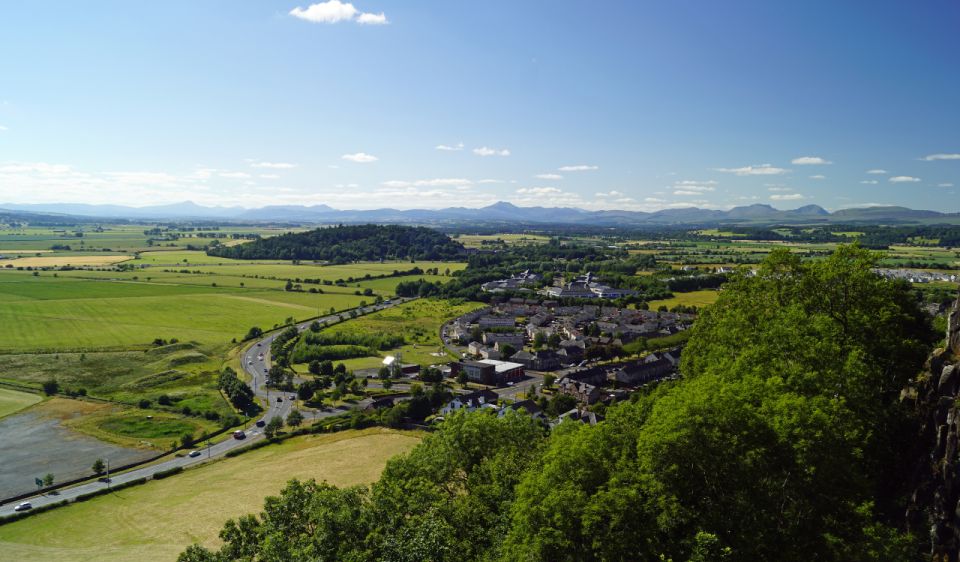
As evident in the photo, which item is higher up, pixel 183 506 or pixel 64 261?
pixel 64 261

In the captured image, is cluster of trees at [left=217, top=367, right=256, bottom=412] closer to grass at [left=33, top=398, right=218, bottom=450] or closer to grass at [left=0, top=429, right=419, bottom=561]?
grass at [left=33, top=398, right=218, bottom=450]

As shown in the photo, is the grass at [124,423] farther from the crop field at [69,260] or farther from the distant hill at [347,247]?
the distant hill at [347,247]

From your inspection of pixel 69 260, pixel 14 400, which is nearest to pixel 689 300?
pixel 14 400

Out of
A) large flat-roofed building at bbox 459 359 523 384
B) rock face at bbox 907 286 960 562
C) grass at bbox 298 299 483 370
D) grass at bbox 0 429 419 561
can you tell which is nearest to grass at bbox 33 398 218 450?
grass at bbox 0 429 419 561

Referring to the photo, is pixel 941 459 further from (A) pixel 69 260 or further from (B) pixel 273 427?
(A) pixel 69 260

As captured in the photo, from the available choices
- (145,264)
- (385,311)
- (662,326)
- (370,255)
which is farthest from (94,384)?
(370,255)

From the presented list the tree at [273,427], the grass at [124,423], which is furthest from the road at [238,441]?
the grass at [124,423]
